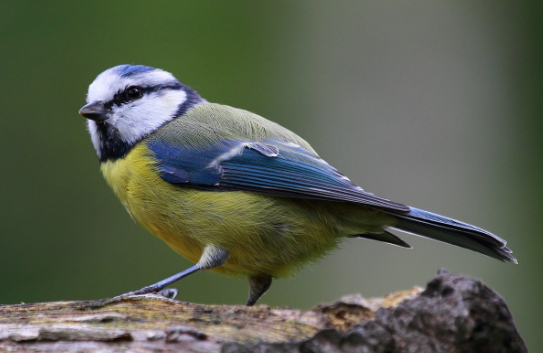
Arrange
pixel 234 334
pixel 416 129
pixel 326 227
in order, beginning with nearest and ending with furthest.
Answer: pixel 234 334 < pixel 326 227 < pixel 416 129

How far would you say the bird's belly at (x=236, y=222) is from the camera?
2.92 metres

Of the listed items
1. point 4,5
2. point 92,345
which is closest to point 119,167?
point 92,345

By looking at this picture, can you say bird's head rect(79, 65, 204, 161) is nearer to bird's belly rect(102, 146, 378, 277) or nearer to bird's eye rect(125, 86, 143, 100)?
bird's eye rect(125, 86, 143, 100)

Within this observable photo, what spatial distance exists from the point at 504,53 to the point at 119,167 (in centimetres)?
397

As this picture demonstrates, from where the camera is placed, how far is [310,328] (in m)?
2.05

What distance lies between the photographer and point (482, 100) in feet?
17.8

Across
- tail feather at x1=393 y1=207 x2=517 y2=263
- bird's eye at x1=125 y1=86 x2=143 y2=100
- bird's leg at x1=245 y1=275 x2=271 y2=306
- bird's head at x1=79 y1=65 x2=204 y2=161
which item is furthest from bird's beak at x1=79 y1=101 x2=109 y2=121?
tail feather at x1=393 y1=207 x2=517 y2=263

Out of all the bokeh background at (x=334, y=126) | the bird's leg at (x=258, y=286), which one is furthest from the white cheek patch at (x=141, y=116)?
the bokeh background at (x=334, y=126)

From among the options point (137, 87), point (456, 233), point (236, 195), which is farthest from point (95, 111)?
point (456, 233)

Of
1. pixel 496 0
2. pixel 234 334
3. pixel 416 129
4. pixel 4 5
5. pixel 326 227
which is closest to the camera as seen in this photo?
pixel 234 334

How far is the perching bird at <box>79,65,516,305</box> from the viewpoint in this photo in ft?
9.59

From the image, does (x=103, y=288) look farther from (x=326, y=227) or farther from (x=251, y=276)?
(x=326, y=227)

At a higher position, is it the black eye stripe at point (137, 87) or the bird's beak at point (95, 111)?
the black eye stripe at point (137, 87)

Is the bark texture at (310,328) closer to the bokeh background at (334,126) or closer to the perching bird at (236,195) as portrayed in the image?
the perching bird at (236,195)
